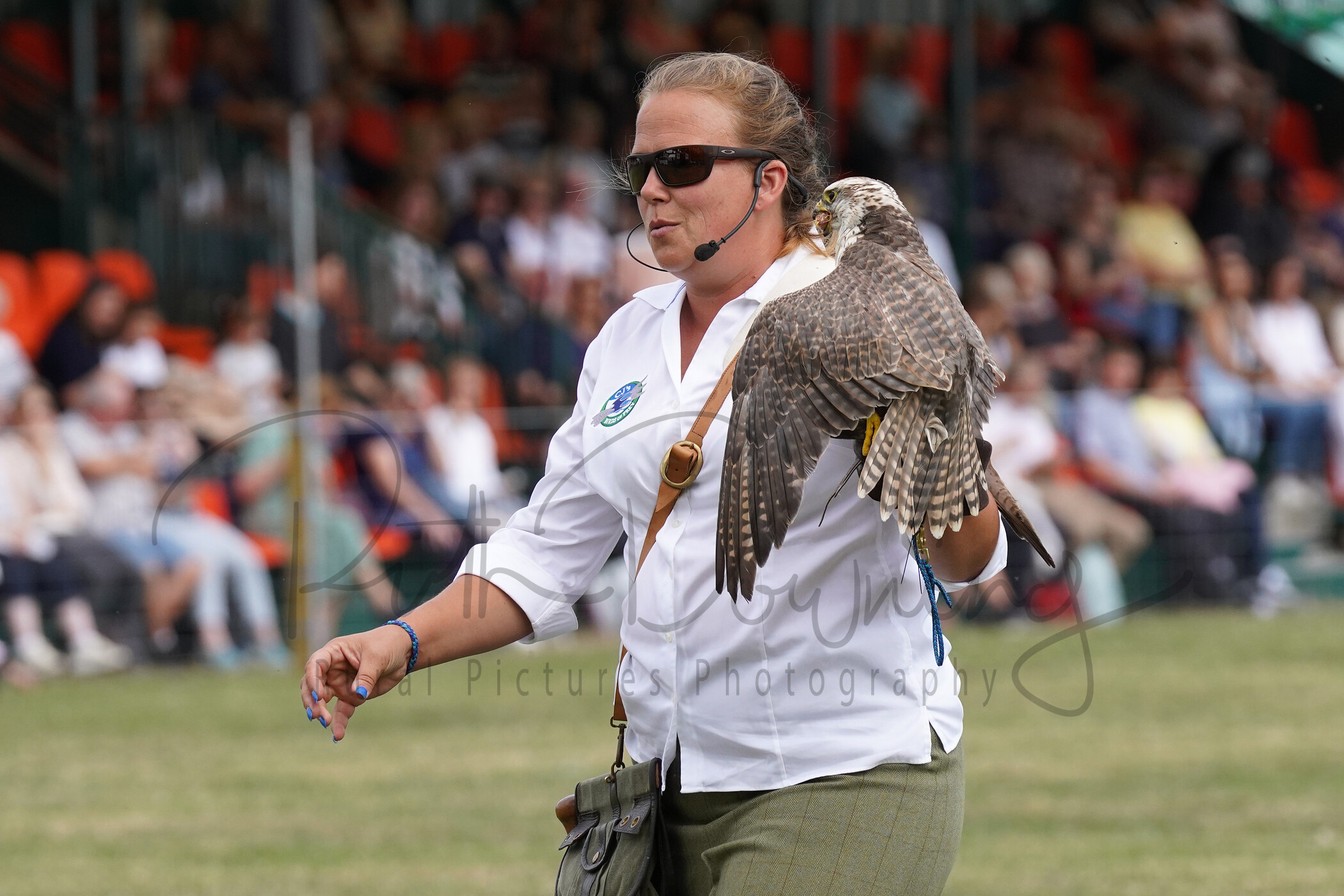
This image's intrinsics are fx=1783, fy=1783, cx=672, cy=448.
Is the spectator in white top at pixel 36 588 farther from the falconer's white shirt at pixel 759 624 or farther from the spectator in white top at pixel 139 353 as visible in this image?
the falconer's white shirt at pixel 759 624

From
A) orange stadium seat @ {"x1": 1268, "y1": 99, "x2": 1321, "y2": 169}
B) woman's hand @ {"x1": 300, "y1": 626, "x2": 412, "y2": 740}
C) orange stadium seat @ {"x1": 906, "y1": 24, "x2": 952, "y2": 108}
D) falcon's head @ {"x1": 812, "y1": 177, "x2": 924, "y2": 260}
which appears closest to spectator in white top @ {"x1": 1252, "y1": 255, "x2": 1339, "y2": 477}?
orange stadium seat @ {"x1": 1268, "y1": 99, "x2": 1321, "y2": 169}

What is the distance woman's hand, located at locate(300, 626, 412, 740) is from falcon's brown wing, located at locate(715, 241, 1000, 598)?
24.9 inches

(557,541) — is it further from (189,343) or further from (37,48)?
(37,48)

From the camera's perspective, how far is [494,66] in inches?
558

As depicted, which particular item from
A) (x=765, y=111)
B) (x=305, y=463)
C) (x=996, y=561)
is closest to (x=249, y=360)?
(x=305, y=463)

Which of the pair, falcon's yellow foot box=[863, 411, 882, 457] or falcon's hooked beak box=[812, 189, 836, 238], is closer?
falcon's yellow foot box=[863, 411, 882, 457]

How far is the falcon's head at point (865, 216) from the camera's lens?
268 cm

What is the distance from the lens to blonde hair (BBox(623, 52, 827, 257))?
282 centimetres

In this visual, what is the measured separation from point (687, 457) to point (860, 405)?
1.08ft

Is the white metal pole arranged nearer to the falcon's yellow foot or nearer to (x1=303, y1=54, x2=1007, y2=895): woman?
(x1=303, y1=54, x2=1007, y2=895): woman

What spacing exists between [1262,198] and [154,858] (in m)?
12.0

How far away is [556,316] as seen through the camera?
39.5 feet

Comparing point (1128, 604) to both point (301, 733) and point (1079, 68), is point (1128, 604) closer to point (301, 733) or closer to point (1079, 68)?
point (301, 733)

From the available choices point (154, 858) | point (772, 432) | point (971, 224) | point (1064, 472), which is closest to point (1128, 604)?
point (1064, 472)
